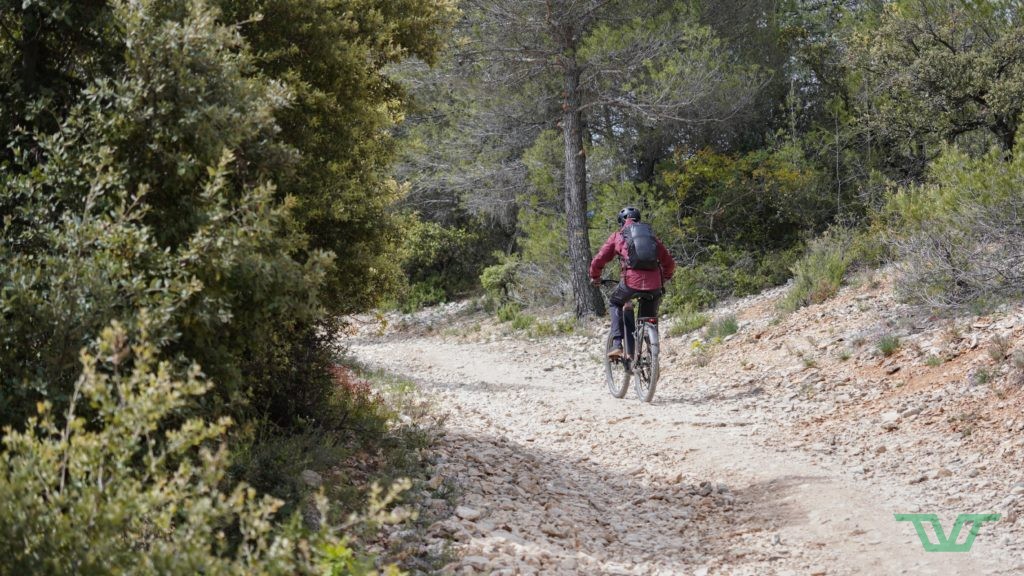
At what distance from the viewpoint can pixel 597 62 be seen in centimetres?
1565

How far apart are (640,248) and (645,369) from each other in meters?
1.51

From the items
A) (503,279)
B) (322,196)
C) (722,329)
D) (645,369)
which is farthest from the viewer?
(503,279)

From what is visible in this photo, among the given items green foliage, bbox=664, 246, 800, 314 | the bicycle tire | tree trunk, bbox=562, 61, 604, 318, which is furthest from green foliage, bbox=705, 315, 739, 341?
tree trunk, bbox=562, 61, 604, 318

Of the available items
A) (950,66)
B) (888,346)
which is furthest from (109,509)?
(950,66)

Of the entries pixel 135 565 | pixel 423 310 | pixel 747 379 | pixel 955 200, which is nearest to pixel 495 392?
pixel 747 379

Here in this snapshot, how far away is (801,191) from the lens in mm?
16531

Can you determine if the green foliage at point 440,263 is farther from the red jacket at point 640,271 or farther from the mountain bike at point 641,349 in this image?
the red jacket at point 640,271

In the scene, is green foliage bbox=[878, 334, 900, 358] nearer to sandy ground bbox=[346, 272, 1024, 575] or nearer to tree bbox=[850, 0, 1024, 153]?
sandy ground bbox=[346, 272, 1024, 575]

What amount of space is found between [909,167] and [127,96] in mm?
15394

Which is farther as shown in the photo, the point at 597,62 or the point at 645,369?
the point at 597,62

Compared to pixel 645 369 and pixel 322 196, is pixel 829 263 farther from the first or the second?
pixel 322 196

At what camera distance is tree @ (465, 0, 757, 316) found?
1541 centimetres

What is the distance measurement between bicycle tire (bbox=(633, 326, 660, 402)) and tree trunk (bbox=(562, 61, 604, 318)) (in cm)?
639

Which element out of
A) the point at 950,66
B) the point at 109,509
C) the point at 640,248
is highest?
the point at 950,66
